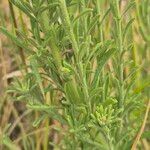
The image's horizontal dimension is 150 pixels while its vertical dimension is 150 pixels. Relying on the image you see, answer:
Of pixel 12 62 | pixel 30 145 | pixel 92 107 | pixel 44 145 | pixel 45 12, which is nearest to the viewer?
pixel 45 12

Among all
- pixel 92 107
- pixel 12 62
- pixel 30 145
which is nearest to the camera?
pixel 92 107

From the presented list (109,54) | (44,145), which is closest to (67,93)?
(109,54)

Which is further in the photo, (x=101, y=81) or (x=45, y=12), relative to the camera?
(x=101, y=81)

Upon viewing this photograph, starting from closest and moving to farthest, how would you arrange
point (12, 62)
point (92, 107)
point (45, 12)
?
point (45, 12) < point (92, 107) < point (12, 62)

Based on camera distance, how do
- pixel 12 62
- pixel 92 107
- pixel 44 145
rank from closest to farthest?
pixel 92 107, pixel 44 145, pixel 12 62

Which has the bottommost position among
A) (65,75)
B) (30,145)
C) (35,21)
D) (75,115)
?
(30,145)

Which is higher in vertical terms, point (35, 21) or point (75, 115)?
point (35, 21)

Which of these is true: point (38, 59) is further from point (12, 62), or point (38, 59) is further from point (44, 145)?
point (12, 62)

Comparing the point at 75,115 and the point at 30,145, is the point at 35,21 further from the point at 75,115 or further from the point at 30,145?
the point at 30,145

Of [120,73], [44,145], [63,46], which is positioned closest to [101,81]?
[120,73]
